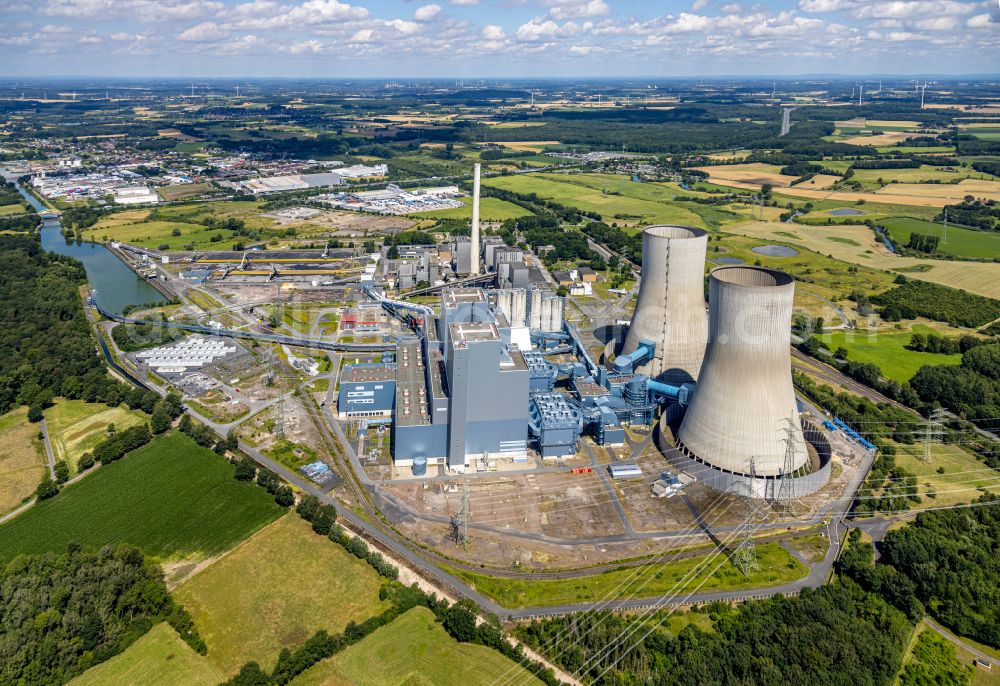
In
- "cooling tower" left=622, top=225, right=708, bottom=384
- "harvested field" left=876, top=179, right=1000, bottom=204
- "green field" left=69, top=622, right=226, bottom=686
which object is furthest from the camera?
"harvested field" left=876, top=179, right=1000, bottom=204

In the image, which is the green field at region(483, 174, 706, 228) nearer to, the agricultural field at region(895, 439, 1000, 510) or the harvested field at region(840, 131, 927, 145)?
the agricultural field at region(895, 439, 1000, 510)

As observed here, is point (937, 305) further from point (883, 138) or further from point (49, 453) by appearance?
point (883, 138)

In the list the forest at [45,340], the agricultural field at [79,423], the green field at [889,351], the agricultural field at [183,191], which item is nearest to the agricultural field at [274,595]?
the agricultural field at [79,423]

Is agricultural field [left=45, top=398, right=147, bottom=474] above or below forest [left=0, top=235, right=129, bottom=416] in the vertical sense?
below

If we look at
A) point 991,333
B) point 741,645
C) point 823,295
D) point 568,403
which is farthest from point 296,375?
point 991,333

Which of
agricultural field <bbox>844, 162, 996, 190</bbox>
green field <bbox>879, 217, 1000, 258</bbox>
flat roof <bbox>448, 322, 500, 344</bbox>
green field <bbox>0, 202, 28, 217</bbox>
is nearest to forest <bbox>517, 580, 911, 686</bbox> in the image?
flat roof <bbox>448, 322, 500, 344</bbox>

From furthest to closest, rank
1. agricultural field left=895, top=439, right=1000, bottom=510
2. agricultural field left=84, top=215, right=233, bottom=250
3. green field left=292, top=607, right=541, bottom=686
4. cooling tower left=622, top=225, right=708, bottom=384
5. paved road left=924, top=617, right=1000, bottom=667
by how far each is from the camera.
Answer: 1. agricultural field left=84, top=215, right=233, bottom=250
2. cooling tower left=622, top=225, right=708, bottom=384
3. agricultural field left=895, top=439, right=1000, bottom=510
4. paved road left=924, top=617, right=1000, bottom=667
5. green field left=292, top=607, right=541, bottom=686

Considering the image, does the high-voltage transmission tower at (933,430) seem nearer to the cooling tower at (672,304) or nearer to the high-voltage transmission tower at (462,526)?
the cooling tower at (672,304)
